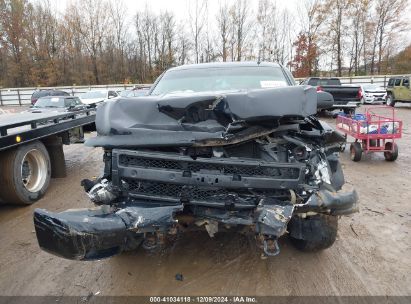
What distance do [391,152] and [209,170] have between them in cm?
601

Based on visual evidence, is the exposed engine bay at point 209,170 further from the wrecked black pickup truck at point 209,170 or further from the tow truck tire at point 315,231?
the tow truck tire at point 315,231

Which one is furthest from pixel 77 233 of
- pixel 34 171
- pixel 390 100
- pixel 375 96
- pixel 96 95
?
pixel 375 96

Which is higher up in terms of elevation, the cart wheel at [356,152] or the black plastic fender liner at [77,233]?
the black plastic fender liner at [77,233]

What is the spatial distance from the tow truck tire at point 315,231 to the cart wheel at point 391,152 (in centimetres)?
483

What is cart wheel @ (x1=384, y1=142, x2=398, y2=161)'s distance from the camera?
23.2ft

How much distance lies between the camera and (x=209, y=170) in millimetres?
2576

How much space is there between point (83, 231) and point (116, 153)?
67cm

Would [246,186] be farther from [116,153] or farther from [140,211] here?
[116,153]

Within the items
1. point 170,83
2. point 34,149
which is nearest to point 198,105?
point 170,83

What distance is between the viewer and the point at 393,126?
691 cm

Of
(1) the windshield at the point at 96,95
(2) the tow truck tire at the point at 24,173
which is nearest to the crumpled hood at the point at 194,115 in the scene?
(2) the tow truck tire at the point at 24,173

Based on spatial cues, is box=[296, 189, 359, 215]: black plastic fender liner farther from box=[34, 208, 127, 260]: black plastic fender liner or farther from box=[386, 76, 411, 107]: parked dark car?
box=[386, 76, 411, 107]: parked dark car

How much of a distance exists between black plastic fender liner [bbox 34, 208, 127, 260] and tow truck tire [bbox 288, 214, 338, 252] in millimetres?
1591

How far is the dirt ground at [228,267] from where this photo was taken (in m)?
2.81
